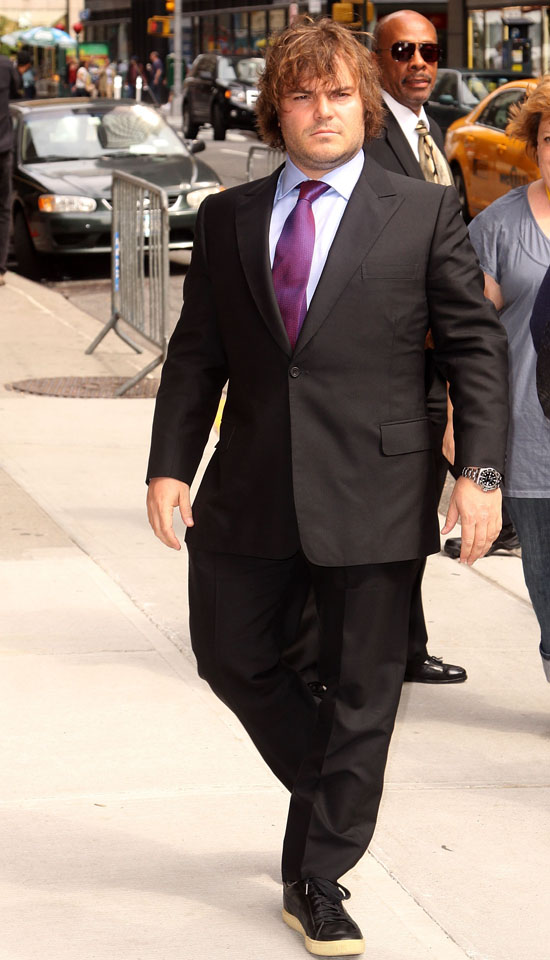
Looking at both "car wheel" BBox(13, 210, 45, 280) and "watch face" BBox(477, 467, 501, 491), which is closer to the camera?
"watch face" BBox(477, 467, 501, 491)

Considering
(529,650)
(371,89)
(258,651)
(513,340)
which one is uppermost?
(371,89)

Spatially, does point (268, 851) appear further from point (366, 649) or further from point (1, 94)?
point (1, 94)

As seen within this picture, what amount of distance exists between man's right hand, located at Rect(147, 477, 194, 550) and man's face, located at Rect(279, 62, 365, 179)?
2.41ft

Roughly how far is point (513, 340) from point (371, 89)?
108cm

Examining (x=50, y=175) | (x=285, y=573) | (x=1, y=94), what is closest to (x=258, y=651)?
(x=285, y=573)

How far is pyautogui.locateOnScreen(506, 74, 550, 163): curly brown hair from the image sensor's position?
13.6ft

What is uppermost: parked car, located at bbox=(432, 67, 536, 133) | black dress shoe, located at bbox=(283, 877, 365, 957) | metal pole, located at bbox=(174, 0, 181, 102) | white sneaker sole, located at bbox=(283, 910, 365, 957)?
metal pole, located at bbox=(174, 0, 181, 102)

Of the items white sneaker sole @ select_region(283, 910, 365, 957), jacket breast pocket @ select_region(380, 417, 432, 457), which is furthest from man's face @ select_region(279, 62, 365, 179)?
white sneaker sole @ select_region(283, 910, 365, 957)

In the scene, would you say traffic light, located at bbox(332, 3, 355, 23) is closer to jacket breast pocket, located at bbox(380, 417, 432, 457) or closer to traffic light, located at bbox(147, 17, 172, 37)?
jacket breast pocket, located at bbox(380, 417, 432, 457)

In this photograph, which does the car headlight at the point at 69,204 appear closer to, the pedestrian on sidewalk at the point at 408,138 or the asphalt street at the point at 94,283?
the asphalt street at the point at 94,283

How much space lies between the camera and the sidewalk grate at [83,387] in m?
9.66

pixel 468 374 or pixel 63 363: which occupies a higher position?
pixel 468 374

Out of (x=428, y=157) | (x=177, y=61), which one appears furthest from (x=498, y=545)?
(x=177, y=61)

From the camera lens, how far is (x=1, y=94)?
12688mm
